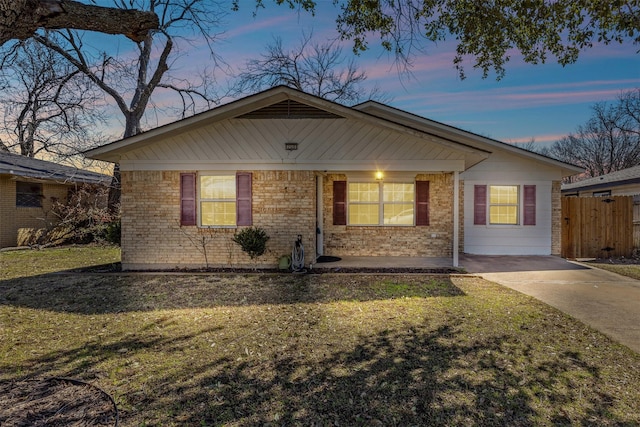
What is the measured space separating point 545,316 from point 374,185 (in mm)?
6742

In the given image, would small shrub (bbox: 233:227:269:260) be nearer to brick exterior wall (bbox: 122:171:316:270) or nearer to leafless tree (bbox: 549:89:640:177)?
brick exterior wall (bbox: 122:171:316:270)

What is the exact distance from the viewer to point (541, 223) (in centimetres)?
1209

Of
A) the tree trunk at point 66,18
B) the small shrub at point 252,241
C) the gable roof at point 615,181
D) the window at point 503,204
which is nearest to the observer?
the tree trunk at point 66,18

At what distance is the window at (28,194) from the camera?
53.8 feet

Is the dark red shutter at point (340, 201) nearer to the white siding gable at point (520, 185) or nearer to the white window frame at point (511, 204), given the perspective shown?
the white siding gable at point (520, 185)

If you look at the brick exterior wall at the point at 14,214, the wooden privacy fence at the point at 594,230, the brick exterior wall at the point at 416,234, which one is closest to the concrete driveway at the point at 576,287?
the brick exterior wall at the point at 416,234

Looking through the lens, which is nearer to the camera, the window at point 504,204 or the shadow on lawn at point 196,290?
the shadow on lawn at point 196,290

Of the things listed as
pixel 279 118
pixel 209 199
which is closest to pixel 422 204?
pixel 279 118

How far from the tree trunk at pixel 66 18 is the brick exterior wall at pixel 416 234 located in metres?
8.24

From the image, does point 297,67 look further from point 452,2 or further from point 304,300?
point 304,300

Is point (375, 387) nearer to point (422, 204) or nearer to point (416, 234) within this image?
point (416, 234)

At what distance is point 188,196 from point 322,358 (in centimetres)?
695

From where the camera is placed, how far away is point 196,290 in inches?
298

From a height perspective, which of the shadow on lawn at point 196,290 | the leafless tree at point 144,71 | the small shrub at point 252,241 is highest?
the leafless tree at point 144,71
